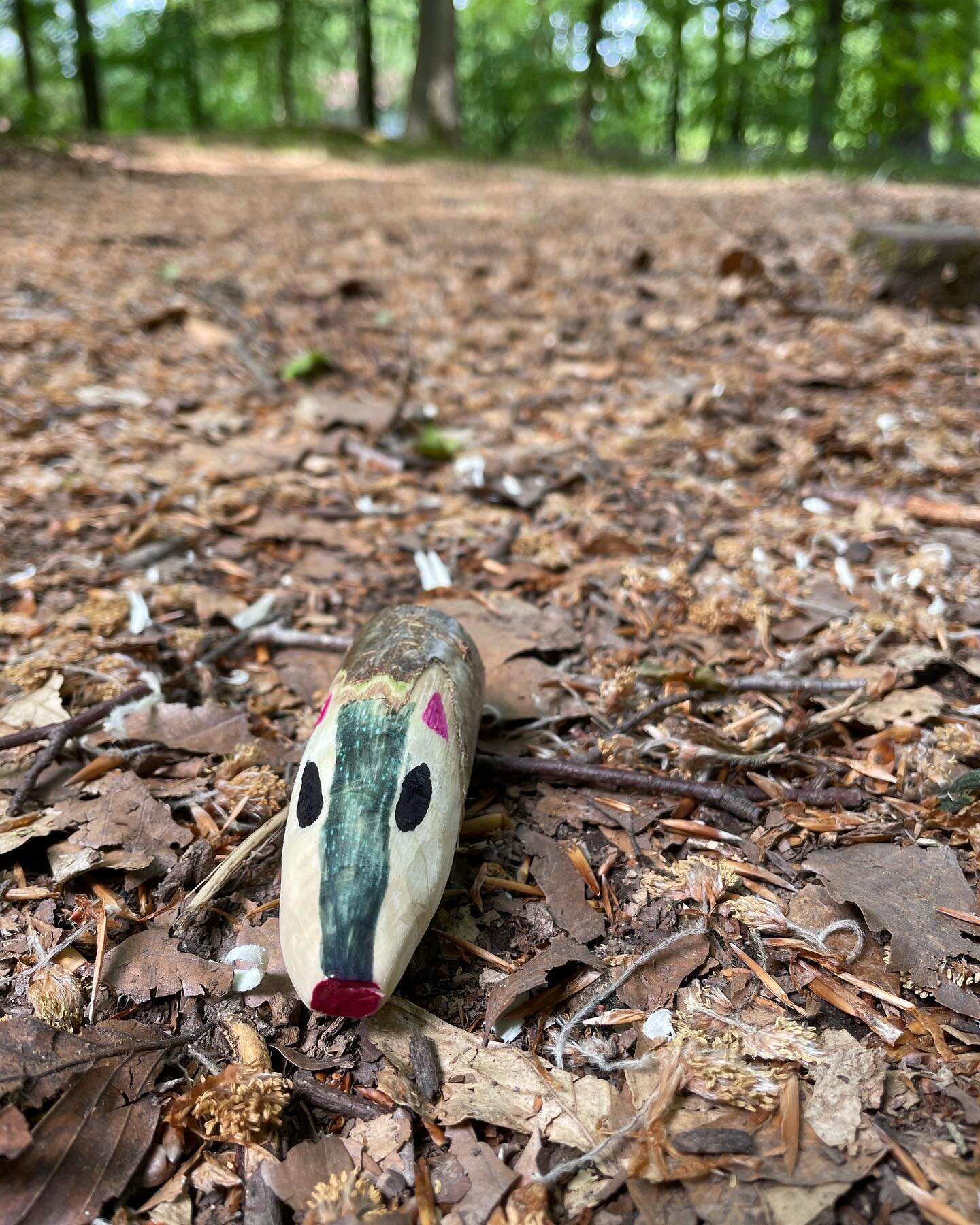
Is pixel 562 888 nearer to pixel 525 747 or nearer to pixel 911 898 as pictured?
pixel 525 747

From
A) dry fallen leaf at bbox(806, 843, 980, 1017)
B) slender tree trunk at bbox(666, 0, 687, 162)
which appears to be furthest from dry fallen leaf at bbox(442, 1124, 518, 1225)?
slender tree trunk at bbox(666, 0, 687, 162)

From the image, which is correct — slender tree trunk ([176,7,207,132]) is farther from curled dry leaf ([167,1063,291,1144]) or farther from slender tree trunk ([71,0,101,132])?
curled dry leaf ([167,1063,291,1144])

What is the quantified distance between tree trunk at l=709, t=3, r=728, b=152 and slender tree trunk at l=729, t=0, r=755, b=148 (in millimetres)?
291

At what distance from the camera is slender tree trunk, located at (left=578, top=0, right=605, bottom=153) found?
15.1 meters

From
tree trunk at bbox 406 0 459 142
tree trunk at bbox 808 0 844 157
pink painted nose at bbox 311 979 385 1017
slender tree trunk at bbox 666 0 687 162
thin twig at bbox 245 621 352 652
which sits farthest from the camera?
slender tree trunk at bbox 666 0 687 162

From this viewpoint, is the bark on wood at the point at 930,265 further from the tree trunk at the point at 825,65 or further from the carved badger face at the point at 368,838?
the tree trunk at the point at 825,65

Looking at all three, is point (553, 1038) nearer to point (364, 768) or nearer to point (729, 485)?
point (364, 768)

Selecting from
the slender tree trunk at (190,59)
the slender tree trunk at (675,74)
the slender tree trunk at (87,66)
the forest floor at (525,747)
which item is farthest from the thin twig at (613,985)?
the slender tree trunk at (675,74)

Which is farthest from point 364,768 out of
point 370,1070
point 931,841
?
point 931,841

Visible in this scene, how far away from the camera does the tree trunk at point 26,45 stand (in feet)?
42.7

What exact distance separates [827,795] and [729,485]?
161 centimetres

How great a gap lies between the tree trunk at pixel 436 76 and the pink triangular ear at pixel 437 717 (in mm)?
13402

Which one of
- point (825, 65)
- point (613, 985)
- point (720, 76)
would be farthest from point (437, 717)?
point (720, 76)

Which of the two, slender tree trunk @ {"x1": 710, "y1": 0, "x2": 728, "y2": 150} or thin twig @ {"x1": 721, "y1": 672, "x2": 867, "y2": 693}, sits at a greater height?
slender tree trunk @ {"x1": 710, "y1": 0, "x2": 728, "y2": 150}
